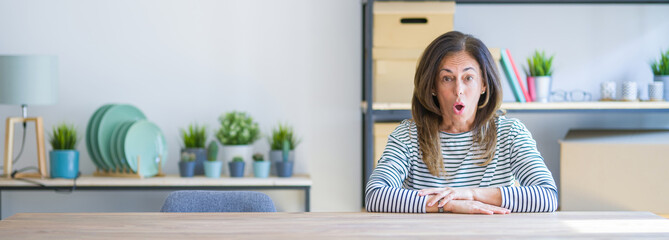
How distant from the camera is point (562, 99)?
9.91 ft

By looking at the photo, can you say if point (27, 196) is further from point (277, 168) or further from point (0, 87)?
point (277, 168)

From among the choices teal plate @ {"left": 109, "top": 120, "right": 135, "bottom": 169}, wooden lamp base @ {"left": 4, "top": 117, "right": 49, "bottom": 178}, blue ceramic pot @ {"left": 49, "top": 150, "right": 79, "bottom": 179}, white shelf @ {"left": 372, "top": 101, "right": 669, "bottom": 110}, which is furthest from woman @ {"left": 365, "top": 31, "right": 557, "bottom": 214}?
wooden lamp base @ {"left": 4, "top": 117, "right": 49, "bottom": 178}

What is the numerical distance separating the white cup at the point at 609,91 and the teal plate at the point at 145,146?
1.80m

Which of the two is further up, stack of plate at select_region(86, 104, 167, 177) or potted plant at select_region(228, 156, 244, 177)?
stack of plate at select_region(86, 104, 167, 177)

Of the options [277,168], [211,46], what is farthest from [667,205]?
[211,46]

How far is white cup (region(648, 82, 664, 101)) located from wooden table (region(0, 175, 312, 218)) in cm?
139

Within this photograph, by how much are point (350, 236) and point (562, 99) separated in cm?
207

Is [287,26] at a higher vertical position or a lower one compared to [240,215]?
higher

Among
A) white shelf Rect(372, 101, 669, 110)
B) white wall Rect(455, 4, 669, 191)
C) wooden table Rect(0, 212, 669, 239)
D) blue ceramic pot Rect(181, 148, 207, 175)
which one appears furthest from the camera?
white wall Rect(455, 4, 669, 191)

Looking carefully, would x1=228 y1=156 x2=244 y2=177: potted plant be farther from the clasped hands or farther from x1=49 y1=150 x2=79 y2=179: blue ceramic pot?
the clasped hands

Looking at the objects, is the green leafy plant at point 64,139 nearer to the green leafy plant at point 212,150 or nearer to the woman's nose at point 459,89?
the green leafy plant at point 212,150

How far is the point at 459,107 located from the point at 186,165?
1.51 m

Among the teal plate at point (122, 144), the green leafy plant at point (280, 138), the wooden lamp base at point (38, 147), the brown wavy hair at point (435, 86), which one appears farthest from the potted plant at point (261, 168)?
the brown wavy hair at point (435, 86)

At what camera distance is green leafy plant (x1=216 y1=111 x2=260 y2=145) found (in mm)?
2895
